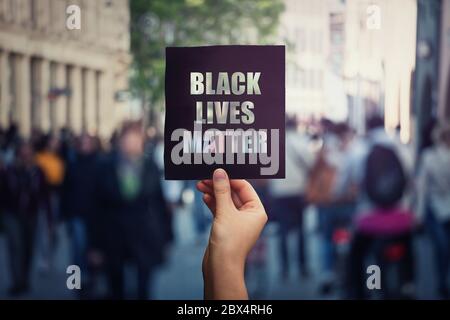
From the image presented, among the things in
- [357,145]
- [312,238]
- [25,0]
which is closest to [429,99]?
[357,145]

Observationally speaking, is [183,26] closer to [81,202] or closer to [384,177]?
[81,202]

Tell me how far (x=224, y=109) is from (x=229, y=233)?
0.92 feet

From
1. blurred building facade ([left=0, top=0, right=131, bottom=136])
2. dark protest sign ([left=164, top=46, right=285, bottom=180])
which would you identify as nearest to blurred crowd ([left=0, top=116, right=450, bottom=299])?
blurred building facade ([left=0, top=0, right=131, bottom=136])

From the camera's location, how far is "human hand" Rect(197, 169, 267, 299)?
1.10 meters

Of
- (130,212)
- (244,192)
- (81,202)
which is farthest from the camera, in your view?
(81,202)

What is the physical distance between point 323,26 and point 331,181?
962 millimetres

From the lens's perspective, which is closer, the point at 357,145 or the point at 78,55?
the point at 357,145

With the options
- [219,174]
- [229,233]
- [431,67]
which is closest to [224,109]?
[219,174]

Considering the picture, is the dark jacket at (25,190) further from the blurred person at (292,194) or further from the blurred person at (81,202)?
the blurred person at (292,194)

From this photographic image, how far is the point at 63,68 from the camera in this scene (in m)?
5.49

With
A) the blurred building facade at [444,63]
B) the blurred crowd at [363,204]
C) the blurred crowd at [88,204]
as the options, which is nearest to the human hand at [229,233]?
the blurred crowd at [88,204]

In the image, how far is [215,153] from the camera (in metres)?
1.40

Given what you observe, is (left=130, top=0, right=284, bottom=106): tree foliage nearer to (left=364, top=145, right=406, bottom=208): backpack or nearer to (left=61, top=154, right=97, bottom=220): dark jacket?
(left=61, top=154, right=97, bottom=220): dark jacket

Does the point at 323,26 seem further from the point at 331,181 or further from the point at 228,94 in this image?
the point at 228,94
